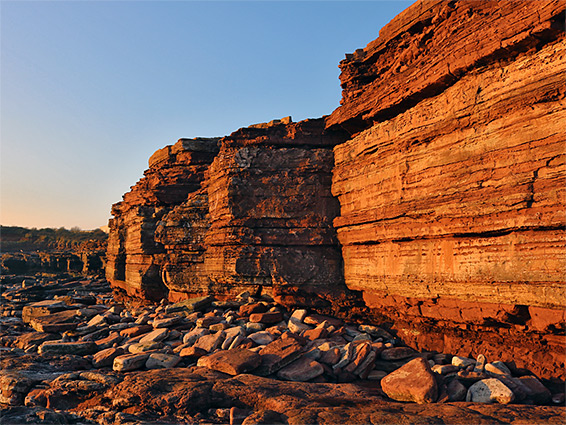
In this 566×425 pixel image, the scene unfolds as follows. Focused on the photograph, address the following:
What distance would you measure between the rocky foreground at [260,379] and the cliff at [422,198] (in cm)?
69

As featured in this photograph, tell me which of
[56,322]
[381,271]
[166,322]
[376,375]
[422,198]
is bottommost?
[376,375]

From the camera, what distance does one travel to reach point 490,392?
4055 mm

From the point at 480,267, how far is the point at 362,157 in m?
3.07

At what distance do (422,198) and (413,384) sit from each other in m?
2.72

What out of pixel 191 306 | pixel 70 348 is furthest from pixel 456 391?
pixel 70 348

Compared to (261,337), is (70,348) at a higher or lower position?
lower

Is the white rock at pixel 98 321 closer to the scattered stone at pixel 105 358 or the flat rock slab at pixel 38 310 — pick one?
the flat rock slab at pixel 38 310

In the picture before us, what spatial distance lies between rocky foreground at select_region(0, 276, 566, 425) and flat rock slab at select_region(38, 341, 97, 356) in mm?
16

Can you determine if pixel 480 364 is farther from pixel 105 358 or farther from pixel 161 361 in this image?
pixel 105 358

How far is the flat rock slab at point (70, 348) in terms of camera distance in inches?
248

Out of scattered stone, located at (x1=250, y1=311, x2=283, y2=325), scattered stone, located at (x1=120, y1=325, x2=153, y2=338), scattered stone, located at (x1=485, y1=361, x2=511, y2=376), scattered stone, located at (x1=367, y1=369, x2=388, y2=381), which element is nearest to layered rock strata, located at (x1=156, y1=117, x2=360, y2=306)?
scattered stone, located at (x1=250, y1=311, x2=283, y2=325)

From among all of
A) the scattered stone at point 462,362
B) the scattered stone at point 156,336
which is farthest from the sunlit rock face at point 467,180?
the scattered stone at point 156,336

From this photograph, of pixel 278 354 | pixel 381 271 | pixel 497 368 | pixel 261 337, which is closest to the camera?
pixel 497 368

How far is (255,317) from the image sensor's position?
698 cm
